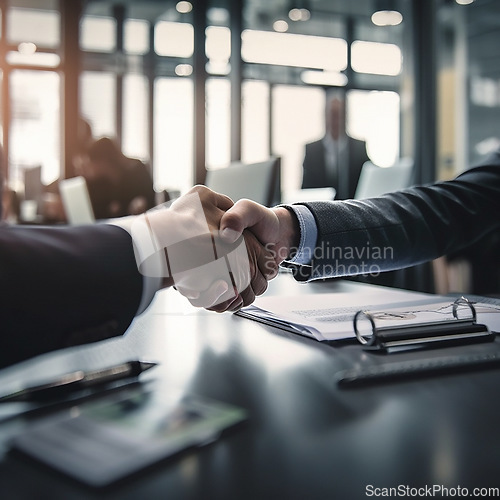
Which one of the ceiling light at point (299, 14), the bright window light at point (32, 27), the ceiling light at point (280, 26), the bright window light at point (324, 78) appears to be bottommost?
the bright window light at point (324, 78)

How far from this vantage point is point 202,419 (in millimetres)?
433

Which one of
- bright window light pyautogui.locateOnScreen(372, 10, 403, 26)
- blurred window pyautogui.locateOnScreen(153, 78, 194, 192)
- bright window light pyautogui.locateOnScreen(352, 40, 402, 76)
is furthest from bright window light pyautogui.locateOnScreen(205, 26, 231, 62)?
bright window light pyautogui.locateOnScreen(352, 40, 402, 76)

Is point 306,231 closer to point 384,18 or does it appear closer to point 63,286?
point 63,286

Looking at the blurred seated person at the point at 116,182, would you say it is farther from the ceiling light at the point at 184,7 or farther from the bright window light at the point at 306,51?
the bright window light at the point at 306,51

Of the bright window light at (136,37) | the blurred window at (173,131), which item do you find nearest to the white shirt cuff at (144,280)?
the blurred window at (173,131)

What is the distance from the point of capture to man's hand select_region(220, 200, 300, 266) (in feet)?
2.88

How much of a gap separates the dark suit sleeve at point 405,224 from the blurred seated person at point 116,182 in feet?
7.00

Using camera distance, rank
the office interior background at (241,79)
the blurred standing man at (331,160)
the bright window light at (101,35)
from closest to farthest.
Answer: the blurred standing man at (331,160), the office interior background at (241,79), the bright window light at (101,35)

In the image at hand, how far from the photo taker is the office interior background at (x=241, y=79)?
4699 mm

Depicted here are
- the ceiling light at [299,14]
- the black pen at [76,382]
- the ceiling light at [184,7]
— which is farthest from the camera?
the ceiling light at [299,14]

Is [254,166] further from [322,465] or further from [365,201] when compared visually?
[322,465]

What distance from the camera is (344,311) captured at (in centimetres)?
86

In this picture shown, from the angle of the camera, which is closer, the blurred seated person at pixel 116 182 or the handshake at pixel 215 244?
the handshake at pixel 215 244

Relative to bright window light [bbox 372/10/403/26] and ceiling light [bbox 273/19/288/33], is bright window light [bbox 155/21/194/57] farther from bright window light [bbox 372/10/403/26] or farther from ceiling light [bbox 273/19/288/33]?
bright window light [bbox 372/10/403/26]
